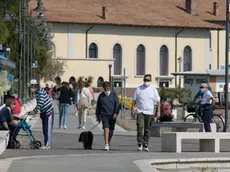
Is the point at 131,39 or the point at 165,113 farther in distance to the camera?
the point at 131,39

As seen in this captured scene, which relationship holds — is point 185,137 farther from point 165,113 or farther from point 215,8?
point 215,8

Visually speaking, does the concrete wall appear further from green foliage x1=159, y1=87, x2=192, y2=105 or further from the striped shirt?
the striped shirt

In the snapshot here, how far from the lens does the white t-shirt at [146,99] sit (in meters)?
22.9

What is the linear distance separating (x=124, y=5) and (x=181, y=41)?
9.14m

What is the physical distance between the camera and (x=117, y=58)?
10869 cm

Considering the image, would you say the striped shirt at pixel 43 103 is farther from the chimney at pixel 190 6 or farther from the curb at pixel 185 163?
the chimney at pixel 190 6

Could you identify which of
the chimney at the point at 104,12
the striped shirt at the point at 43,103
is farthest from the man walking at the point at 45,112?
the chimney at the point at 104,12

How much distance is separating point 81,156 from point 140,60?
90.1m

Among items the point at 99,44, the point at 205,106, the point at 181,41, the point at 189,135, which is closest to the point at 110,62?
the point at 99,44

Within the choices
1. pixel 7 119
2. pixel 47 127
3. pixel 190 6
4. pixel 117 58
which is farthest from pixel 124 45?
pixel 7 119

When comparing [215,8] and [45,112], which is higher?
[215,8]

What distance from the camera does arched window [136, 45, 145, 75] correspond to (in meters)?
110

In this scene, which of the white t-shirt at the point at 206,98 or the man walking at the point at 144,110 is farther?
the white t-shirt at the point at 206,98

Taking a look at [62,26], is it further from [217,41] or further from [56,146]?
[56,146]
